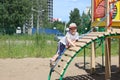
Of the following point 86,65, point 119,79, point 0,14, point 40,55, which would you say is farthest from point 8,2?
point 119,79

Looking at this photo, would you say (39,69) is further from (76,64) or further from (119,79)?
(119,79)

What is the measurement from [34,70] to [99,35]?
371 cm

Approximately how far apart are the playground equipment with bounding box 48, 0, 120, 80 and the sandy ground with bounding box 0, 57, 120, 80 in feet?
2.23

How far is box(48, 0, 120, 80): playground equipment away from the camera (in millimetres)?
6801

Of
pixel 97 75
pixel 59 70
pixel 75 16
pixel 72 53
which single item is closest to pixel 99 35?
pixel 72 53

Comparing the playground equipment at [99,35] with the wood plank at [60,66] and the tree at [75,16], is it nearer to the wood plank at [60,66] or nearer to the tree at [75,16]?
the wood plank at [60,66]

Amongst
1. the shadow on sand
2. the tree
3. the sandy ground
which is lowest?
the shadow on sand

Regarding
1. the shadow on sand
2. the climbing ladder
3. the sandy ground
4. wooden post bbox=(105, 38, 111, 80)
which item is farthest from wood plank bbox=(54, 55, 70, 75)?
the shadow on sand

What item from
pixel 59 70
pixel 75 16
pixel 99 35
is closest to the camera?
pixel 59 70

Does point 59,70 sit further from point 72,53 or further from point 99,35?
point 99,35

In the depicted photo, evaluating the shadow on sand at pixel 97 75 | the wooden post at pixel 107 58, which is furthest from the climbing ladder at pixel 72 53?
the shadow on sand at pixel 97 75

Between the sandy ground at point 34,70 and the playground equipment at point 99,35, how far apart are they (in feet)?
2.23

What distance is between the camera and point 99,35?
736cm

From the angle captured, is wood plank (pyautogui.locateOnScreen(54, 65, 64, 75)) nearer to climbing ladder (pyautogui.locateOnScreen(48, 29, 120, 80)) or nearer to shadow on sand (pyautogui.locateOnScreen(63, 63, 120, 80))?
climbing ladder (pyautogui.locateOnScreen(48, 29, 120, 80))
